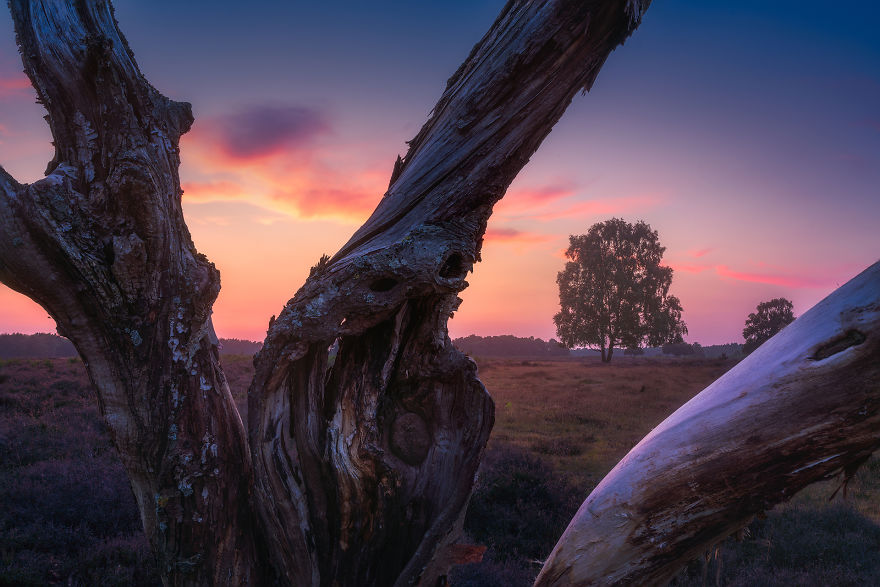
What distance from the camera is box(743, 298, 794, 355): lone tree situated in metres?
51.2

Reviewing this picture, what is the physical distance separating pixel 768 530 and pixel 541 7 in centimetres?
994

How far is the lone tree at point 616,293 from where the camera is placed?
4953 centimetres

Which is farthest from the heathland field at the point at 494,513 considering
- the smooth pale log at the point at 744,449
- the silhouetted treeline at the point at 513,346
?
the silhouetted treeline at the point at 513,346

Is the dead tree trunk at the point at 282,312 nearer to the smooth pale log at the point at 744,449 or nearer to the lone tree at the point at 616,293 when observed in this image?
the smooth pale log at the point at 744,449

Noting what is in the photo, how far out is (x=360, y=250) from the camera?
3.67 m

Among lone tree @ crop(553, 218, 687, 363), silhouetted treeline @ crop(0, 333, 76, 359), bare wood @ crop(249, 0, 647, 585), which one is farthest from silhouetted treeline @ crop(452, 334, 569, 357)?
bare wood @ crop(249, 0, 647, 585)

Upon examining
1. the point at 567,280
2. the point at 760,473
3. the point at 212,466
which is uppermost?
the point at 567,280

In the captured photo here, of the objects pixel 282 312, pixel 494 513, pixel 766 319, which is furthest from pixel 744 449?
pixel 766 319

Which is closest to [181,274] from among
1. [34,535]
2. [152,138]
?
[152,138]

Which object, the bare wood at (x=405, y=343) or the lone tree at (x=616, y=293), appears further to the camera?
the lone tree at (x=616, y=293)

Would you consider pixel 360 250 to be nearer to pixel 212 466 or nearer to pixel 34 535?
pixel 212 466

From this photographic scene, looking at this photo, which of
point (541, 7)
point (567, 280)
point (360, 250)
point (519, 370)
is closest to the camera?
point (541, 7)

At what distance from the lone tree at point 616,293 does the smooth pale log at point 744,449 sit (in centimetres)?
4885

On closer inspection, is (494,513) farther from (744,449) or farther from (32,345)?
(32,345)
